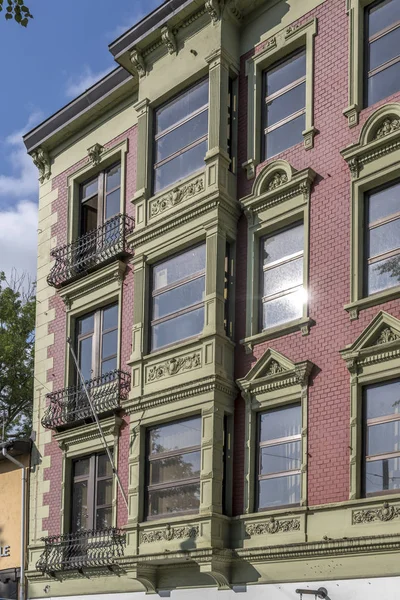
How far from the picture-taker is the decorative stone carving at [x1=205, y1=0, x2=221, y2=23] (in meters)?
21.0

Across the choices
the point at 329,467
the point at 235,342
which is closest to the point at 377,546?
the point at 329,467

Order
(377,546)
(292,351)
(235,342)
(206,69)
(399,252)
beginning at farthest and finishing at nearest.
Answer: (206,69)
(235,342)
(292,351)
(399,252)
(377,546)

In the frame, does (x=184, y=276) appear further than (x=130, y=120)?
No

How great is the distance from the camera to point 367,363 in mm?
16734

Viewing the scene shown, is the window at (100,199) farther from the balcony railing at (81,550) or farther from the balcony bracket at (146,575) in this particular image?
the balcony bracket at (146,575)

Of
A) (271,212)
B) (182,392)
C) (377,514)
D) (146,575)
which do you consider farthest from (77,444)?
(377,514)

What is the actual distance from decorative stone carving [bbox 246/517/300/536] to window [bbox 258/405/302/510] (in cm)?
40

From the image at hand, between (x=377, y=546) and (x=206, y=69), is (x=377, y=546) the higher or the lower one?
the lower one

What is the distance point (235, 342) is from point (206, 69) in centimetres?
612

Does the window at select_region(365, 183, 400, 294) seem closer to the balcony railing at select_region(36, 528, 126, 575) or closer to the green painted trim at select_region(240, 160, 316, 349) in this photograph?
the green painted trim at select_region(240, 160, 316, 349)

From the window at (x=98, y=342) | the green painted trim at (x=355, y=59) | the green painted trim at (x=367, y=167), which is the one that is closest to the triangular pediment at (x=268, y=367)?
the green painted trim at (x=367, y=167)

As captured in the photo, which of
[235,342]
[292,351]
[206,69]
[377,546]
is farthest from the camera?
[206,69]

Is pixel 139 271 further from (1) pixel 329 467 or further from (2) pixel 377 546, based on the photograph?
(2) pixel 377 546

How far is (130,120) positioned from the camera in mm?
24219
